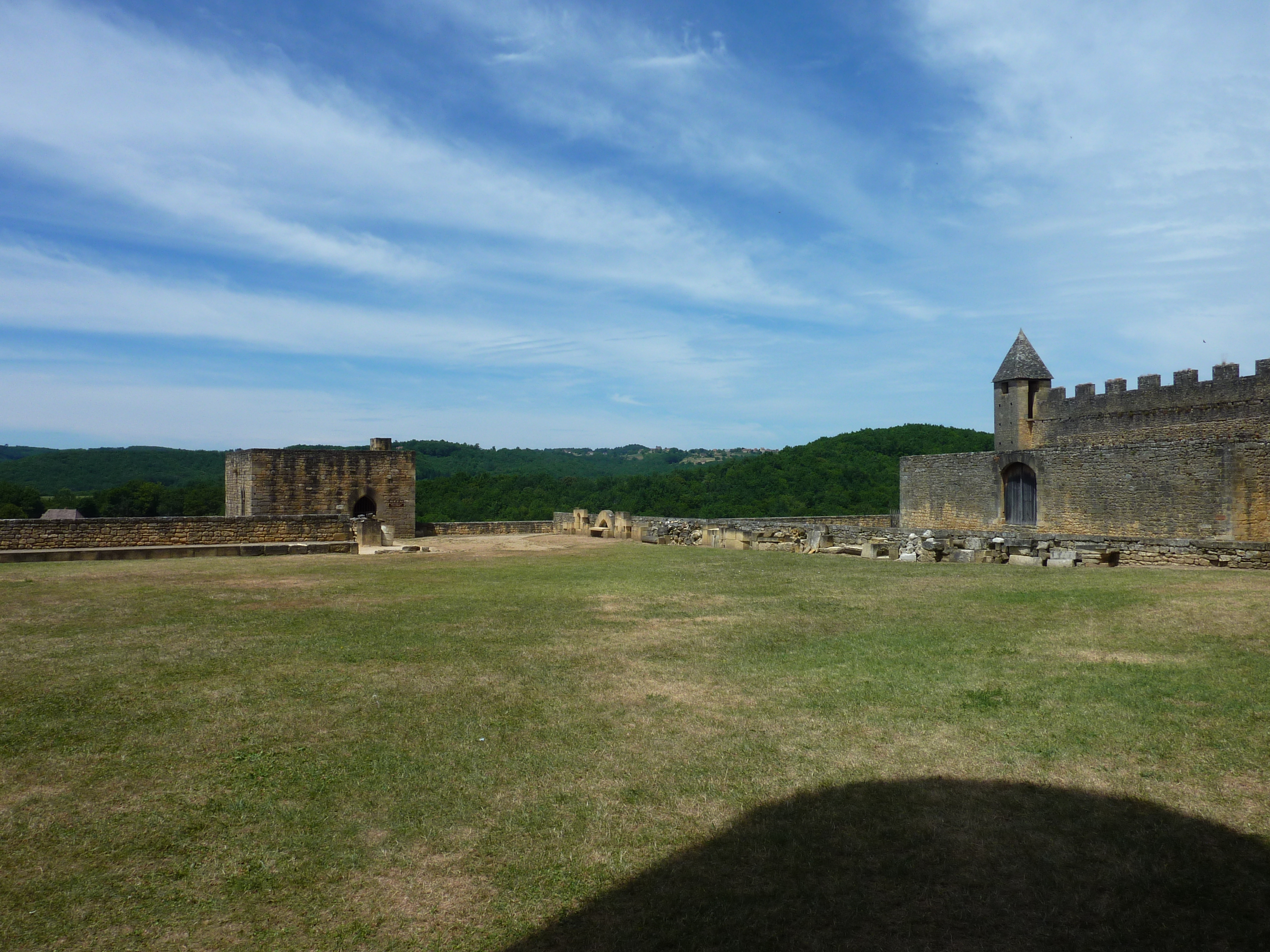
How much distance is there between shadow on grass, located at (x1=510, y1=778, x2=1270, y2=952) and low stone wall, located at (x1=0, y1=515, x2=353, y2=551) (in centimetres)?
1746

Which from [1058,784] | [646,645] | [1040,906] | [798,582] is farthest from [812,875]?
[798,582]

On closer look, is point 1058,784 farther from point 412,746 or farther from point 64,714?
point 64,714

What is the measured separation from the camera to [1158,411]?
86.2 feet

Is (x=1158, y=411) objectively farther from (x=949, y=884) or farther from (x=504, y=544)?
(x=949, y=884)

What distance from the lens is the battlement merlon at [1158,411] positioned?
23.4 meters

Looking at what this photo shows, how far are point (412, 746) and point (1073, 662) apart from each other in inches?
216

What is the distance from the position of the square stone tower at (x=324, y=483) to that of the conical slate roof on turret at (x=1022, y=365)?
22.8 m

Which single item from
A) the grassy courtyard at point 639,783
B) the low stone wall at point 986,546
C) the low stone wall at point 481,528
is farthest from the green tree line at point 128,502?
the grassy courtyard at point 639,783

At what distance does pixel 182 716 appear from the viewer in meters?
5.51

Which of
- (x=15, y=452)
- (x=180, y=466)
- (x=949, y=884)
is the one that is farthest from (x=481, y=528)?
(x=15, y=452)

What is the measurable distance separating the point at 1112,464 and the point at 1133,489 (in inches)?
34.2

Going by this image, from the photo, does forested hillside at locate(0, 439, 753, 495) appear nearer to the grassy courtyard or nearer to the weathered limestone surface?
the weathered limestone surface

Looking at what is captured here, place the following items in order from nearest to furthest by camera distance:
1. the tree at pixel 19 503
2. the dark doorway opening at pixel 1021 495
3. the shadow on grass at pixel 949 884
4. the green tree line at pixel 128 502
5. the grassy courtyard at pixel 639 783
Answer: the shadow on grass at pixel 949 884
the grassy courtyard at pixel 639 783
the dark doorway opening at pixel 1021 495
the tree at pixel 19 503
the green tree line at pixel 128 502

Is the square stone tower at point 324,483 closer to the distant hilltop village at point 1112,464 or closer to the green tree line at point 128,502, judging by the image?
the green tree line at point 128,502
